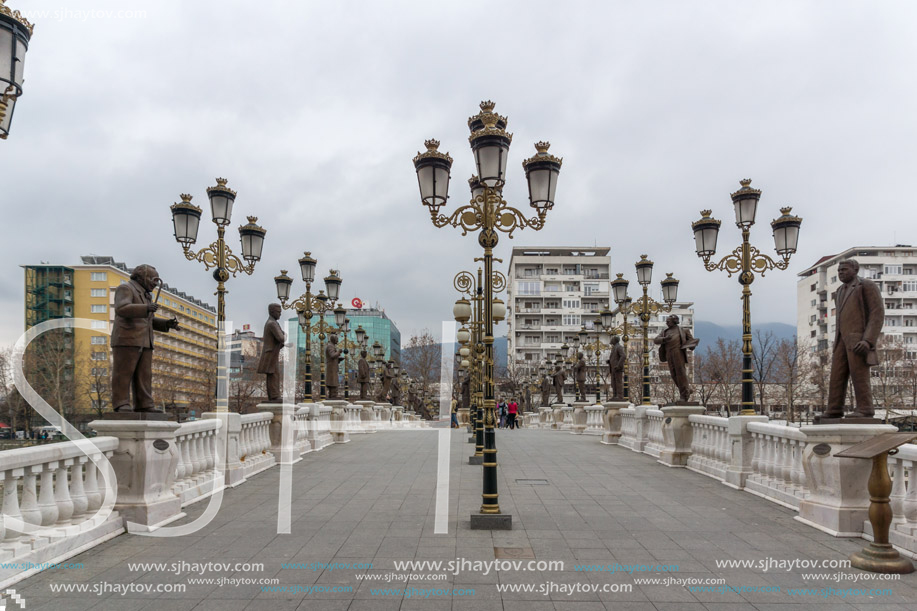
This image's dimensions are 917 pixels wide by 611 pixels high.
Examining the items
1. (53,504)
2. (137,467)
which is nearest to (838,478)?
(137,467)

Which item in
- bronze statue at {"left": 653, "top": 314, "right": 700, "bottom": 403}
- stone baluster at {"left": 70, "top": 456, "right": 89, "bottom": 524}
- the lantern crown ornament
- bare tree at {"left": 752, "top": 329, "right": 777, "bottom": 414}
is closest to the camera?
stone baluster at {"left": 70, "top": 456, "right": 89, "bottom": 524}

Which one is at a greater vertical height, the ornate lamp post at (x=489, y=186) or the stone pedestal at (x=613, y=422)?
the ornate lamp post at (x=489, y=186)

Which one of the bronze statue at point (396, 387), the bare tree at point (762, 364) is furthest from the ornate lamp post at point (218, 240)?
the bronze statue at point (396, 387)

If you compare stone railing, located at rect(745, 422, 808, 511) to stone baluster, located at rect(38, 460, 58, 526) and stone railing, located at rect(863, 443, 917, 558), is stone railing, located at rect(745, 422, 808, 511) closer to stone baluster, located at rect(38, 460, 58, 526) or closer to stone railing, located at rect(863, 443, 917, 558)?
stone railing, located at rect(863, 443, 917, 558)

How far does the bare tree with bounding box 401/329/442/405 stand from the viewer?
235ft

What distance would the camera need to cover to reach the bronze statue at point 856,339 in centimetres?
701

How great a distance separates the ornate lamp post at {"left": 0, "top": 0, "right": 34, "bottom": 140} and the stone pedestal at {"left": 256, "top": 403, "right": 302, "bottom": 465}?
9.77 metres

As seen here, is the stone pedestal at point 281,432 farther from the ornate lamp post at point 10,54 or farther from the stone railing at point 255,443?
the ornate lamp post at point 10,54

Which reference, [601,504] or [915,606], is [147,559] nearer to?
[601,504]

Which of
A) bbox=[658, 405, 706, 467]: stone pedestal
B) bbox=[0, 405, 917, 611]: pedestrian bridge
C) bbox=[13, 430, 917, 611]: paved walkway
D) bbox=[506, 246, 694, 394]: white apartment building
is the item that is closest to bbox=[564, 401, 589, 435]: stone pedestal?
bbox=[658, 405, 706, 467]: stone pedestal

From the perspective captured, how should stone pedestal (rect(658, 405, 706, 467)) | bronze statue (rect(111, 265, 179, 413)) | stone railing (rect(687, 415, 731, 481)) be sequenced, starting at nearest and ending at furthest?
bronze statue (rect(111, 265, 179, 413))
stone railing (rect(687, 415, 731, 481))
stone pedestal (rect(658, 405, 706, 467))

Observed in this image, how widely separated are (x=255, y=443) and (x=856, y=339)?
10184 mm

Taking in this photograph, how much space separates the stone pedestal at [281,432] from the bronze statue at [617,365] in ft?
33.7

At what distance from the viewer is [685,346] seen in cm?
1305
